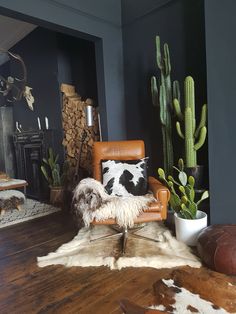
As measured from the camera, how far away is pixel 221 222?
2.21 meters

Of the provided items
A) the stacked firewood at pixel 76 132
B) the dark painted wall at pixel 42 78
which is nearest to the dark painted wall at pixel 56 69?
Answer: the dark painted wall at pixel 42 78

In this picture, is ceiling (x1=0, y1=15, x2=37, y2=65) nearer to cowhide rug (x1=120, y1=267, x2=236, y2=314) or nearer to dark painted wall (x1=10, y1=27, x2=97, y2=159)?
dark painted wall (x1=10, y1=27, x2=97, y2=159)

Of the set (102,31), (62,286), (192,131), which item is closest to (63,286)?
(62,286)

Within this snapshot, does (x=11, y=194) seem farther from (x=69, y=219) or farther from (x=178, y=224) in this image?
(x=178, y=224)

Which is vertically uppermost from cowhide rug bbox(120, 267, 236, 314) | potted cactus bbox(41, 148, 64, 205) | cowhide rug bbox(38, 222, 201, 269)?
potted cactus bbox(41, 148, 64, 205)

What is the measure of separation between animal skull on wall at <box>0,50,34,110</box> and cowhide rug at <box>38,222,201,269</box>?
9.53 feet

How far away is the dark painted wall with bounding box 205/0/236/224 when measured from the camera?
2043 millimetres

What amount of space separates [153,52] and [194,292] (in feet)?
8.50

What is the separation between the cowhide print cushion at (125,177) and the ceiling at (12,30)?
298cm

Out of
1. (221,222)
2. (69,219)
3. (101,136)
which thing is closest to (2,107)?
(101,136)

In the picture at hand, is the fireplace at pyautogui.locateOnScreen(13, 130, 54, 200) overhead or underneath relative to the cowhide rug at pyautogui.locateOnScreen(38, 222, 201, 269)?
overhead

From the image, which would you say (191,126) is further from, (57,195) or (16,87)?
(16,87)

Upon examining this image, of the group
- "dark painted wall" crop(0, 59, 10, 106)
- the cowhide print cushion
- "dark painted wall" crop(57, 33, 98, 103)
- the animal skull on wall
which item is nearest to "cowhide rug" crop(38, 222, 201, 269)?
the cowhide print cushion

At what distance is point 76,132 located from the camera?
3.77 metres
